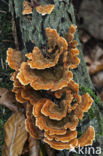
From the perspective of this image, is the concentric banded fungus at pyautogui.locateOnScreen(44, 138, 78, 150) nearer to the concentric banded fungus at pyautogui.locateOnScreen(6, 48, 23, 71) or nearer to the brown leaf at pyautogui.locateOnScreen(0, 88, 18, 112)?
the brown leaf at pyautogui.locateOnScreen(0, 88, 18, 112)

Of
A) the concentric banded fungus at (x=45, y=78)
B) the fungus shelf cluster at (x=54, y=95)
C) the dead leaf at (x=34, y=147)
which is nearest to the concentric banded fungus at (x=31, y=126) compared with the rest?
the fungus shelf cluster at (x=54, y=95)

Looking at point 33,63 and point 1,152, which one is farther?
point 1,152

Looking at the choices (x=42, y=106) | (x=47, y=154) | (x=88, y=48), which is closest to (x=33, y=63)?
(x=42, y=106)

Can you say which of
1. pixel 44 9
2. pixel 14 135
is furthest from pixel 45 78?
pixel 14 135

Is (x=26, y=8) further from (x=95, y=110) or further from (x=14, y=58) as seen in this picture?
(x=95, y=110)

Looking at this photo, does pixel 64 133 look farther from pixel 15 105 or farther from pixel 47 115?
pixel 15 105

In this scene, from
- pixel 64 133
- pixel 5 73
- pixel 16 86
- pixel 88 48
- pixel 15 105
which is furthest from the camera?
pixel 88 48

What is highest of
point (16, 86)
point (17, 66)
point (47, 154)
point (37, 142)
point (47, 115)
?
point (17, 66)

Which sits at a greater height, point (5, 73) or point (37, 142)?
point (5, 73)

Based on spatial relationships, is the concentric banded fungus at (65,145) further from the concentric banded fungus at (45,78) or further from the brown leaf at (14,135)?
the concentric banded fungus at (45,78)
